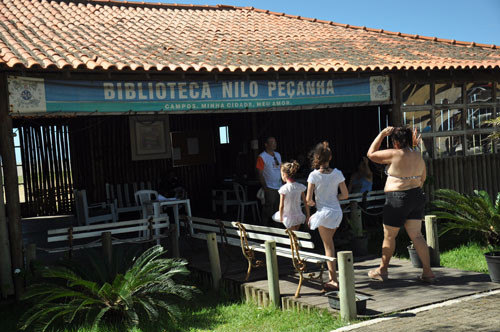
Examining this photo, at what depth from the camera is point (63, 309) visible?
6.25 m

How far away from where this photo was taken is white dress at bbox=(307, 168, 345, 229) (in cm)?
623

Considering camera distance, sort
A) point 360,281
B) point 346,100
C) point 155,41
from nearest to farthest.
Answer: point 360,281, point 346,100, point 155,41

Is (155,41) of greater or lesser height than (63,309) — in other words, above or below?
above

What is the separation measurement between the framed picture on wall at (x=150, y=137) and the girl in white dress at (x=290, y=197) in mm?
7727

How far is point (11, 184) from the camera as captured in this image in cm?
741

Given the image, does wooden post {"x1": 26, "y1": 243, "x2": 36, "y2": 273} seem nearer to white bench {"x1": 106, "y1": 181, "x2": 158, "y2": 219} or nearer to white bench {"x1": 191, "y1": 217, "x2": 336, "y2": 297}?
white bench {"x1": 191, "y1": 217, "x2": 336, "y2": 297}

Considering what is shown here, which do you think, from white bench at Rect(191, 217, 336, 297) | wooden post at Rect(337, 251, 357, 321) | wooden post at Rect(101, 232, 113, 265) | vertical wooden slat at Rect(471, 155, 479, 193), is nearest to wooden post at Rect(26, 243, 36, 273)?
wooden post at Rect(101, 232, 113, 265)

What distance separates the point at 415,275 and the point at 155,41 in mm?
6696

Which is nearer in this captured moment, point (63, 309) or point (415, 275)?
point (63, 309)

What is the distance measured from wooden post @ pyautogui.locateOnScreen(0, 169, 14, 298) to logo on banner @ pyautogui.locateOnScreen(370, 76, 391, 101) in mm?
6522

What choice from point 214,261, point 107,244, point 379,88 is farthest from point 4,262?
point 379,88

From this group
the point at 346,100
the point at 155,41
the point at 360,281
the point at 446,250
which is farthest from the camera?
the point at 155,41

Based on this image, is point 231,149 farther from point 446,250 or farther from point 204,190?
point 446,250

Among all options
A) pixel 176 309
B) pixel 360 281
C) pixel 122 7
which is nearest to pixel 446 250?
pixel 360 281
